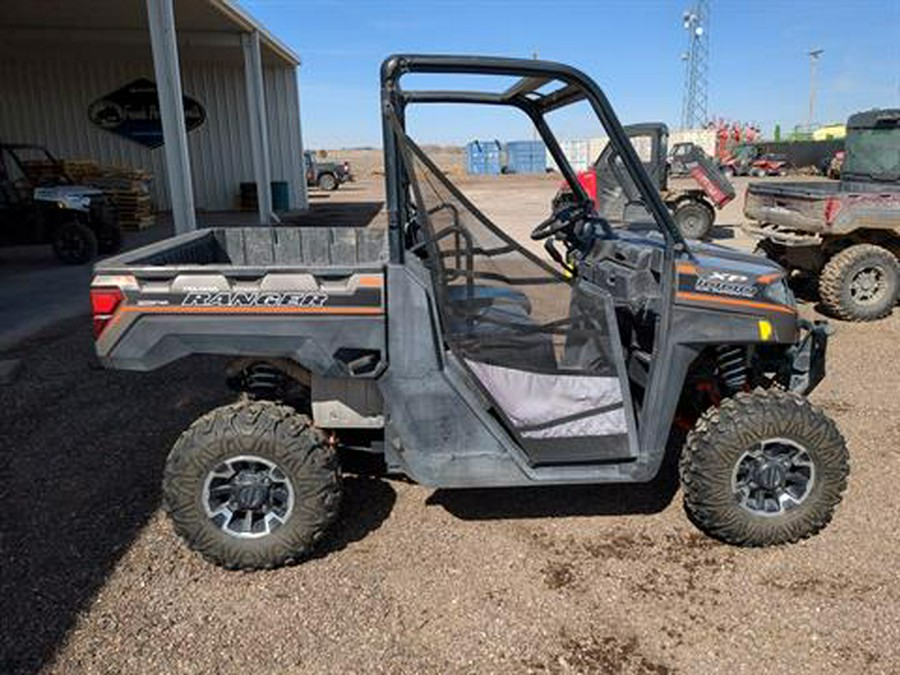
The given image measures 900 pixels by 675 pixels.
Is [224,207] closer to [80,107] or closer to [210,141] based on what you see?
[210,141]

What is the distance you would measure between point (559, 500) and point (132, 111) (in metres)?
18.4

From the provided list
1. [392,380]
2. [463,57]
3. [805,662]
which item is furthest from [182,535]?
[805,662]

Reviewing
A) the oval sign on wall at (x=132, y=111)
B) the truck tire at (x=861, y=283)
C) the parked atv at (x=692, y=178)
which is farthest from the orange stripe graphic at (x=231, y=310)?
the oval sign on wall at (x=132, y=111)

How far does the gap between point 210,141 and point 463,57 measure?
17.9 m

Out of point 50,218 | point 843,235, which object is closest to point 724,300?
point 843,235

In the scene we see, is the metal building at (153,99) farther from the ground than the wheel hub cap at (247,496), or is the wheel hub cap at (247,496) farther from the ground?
the metal building at (153,99)

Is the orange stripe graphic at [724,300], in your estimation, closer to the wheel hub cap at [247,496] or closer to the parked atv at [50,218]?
the wheel hub cap at [247,496]

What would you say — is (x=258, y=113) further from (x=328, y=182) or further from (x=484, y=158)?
(x=484, y=158)

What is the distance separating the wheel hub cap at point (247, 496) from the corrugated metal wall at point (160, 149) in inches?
690

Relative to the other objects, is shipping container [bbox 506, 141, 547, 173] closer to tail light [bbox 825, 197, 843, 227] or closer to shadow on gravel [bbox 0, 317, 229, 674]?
tail light [bbox 825, 197, 843, 227]

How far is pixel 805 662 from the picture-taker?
2.46 meters

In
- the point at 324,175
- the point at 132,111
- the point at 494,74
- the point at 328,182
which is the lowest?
the point at 328,182

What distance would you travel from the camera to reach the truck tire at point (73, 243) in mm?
10585

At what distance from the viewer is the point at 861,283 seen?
286 inches
